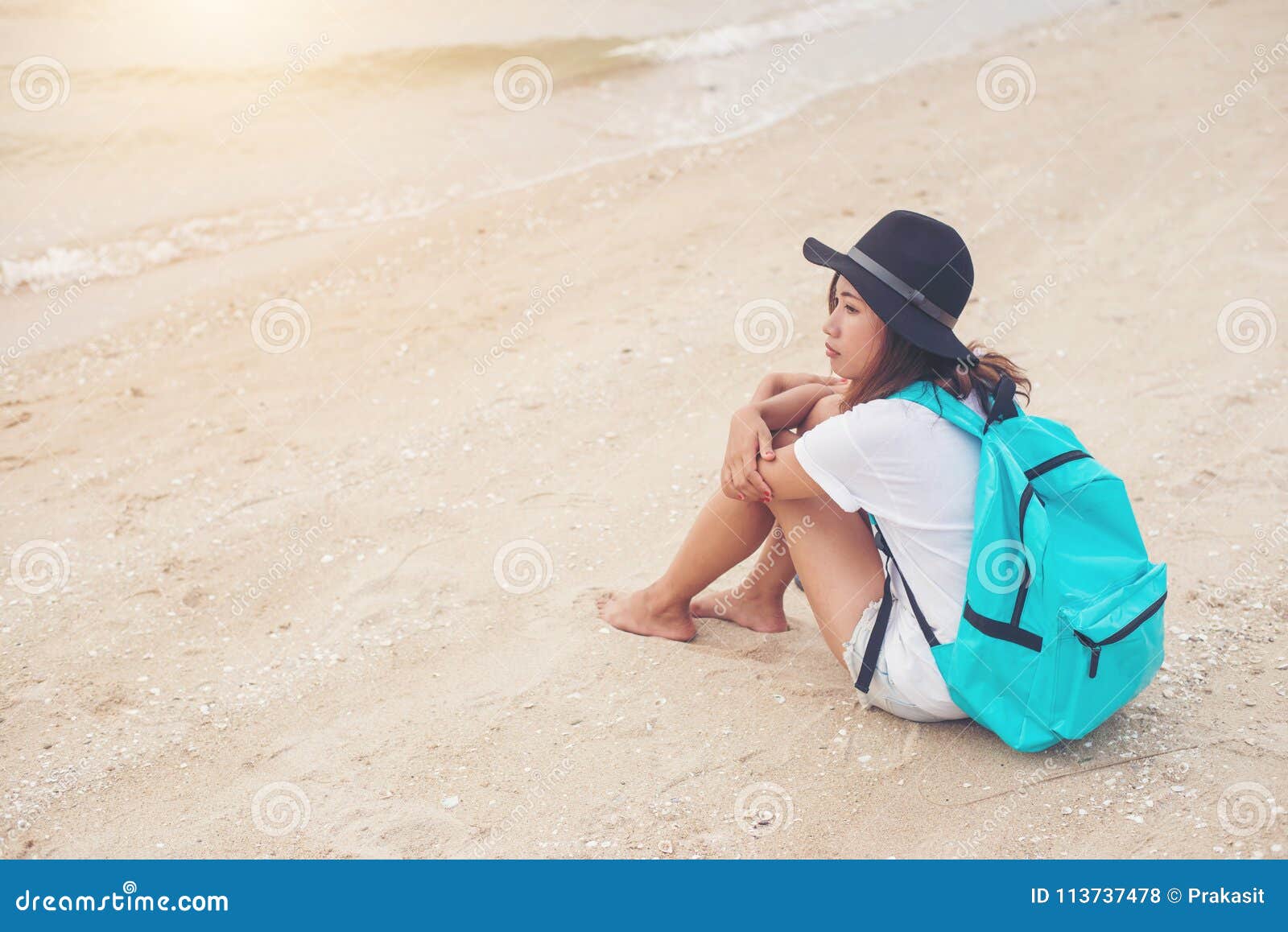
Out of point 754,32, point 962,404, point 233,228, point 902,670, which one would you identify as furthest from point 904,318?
point 754,32

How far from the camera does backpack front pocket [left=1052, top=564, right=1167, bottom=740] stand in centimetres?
266

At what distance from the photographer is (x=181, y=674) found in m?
3.47

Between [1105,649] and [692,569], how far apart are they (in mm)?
1164

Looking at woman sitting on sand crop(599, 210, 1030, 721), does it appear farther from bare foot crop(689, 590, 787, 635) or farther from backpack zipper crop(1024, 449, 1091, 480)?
bare foot crop(689, 590, 787, 635)

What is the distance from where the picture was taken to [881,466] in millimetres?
2660

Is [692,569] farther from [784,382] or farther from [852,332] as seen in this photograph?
[852,332]

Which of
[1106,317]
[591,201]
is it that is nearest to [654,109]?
[591,201]

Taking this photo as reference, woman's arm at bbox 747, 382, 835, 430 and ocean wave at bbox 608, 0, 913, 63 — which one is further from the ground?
ocean wave at bbox 608, 0, 913, 63

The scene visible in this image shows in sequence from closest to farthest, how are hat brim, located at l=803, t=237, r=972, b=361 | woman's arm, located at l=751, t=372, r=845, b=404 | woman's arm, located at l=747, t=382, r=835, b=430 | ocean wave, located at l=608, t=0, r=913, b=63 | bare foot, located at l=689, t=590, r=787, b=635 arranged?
hat brim, located at l=803, t=237, r=972, b=361
woman's arm, located at l=747, t=382, r=835, b=430
woman's arm, located at l=751, t=372, r=845, b=404
bare foot, located at l=689, t=590, r=787, b=635
ocean wave, located at l=608, t=0, r=913, b=63

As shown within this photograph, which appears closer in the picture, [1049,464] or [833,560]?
[1049,464]

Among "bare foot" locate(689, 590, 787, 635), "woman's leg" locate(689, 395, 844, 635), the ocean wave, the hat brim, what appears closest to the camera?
the hat brim

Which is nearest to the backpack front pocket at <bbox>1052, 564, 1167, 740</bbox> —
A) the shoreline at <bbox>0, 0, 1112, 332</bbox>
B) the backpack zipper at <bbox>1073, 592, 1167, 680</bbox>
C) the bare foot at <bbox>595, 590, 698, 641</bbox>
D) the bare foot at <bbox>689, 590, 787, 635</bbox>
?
the backpack zipper at <bbox>1073, 592, 1167, 680</bbox>

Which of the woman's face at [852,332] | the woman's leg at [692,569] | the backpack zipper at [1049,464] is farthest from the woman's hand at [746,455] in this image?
the backpack zipper at [1049,464]

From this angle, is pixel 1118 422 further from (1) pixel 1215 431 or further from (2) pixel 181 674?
(2) pixel 181 674
